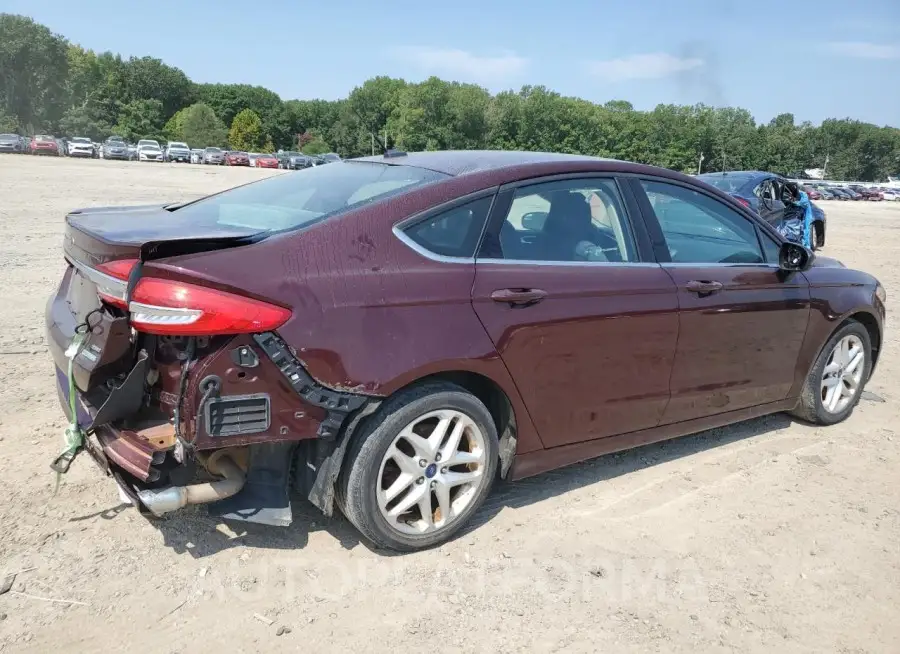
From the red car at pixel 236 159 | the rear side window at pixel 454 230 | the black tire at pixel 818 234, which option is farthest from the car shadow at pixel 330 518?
the red car at pixel 236 159

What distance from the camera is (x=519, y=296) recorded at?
3.18 m

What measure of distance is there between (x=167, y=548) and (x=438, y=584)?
1.18m

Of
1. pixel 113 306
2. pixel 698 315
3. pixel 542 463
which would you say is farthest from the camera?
pixel 698 315

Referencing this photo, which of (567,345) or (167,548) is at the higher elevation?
(567,345)

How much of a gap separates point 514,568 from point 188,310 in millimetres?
1724

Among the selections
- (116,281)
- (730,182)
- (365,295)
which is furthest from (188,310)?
(730,182)

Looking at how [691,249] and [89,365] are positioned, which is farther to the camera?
[691,249]

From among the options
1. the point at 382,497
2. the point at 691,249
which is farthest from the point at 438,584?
the point at 691,249

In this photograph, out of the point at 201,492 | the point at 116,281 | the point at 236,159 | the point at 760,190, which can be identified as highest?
the point at 760,190

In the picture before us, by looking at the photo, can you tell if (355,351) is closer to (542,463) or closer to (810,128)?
(542,463)

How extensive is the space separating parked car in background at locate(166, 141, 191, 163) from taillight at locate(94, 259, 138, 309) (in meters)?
59.9

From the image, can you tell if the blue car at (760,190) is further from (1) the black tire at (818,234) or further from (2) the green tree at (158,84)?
(2) the green tree at (158,84)

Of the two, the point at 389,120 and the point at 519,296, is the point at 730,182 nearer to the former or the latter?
the point at 519,296

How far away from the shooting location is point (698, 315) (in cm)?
384
